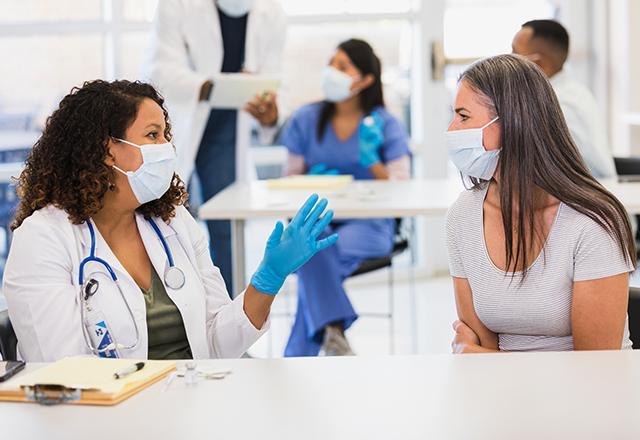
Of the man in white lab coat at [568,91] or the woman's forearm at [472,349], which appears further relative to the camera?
the man in white lab coat at [568,91]

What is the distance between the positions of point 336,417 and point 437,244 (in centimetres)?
402

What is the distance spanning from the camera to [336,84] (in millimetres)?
3945

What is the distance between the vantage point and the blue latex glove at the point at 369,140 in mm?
3912

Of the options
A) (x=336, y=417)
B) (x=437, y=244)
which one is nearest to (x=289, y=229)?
(x=336, y=417)

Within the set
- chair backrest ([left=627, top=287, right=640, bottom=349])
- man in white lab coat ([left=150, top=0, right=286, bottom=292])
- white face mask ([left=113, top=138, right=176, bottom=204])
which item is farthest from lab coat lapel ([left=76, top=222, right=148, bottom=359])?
man in white lab coat ([left=150, top=0, right=286, bottom=292])

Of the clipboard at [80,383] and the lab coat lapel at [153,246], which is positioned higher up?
the lab coat lapel at [153,246]

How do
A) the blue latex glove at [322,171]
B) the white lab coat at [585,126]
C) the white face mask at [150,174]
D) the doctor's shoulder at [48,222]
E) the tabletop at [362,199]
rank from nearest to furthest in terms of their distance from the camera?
1. the doctor's shoulder at [48,222]
2. the white face mask at [150,174]
3. the tabletop at [362,199]
4. the white lab coat at [585,126]
5. the blue latex glove at [322,171]

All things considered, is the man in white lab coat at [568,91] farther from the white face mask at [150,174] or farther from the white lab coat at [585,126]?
the white face mask at [150,174]

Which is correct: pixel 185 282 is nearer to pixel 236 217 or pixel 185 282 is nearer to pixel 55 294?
pixel 55 294

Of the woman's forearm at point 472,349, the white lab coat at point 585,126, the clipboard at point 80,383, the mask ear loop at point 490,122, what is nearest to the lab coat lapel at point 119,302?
the clipboard at point 80,383

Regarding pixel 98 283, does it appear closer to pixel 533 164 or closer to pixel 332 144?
pixel 533 164

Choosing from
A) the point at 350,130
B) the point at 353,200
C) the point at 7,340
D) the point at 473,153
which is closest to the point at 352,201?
the point at 353,200

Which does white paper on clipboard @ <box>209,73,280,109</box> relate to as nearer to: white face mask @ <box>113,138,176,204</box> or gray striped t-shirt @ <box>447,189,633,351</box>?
white face mask @ <box>113,138,176,204</box>

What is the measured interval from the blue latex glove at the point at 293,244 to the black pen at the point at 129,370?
1.36ft
